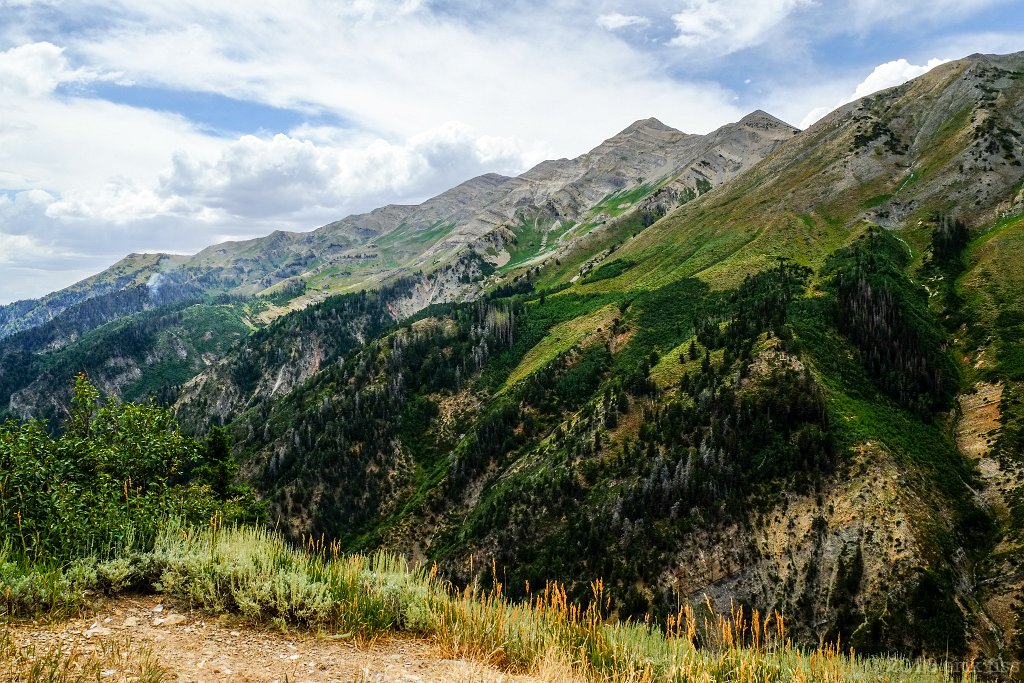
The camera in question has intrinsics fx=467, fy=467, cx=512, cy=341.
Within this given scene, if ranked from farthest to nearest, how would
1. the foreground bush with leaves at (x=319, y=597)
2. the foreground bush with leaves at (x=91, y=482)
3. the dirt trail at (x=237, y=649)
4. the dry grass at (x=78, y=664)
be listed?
the foreground bush with leaves at (x=91, y=482), the foreground bush with leaves at (x=319, y=597), the dirt trail at (x=237, y=649), the dry grass at (x=78, y=664)

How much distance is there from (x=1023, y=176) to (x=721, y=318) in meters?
87.3

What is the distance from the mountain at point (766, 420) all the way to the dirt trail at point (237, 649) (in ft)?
57.1

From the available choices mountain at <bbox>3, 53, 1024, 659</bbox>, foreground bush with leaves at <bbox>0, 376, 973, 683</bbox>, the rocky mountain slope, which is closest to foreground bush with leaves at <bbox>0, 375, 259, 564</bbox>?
foreground bush with leaves at <bbox>0, 376, 973, 683</bbox>

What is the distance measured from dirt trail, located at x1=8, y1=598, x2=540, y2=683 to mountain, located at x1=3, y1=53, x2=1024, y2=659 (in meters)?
17.4

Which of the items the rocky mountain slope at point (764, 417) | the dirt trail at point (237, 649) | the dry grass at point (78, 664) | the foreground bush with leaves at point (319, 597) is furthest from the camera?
the rocky mountain slope at point (764, 417)

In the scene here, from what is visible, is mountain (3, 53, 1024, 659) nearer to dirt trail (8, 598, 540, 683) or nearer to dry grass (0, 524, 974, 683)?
dry grass (0, 524, 974, 683)

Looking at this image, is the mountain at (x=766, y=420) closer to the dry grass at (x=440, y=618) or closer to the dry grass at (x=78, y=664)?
the dry grass at (x=440, y=618)

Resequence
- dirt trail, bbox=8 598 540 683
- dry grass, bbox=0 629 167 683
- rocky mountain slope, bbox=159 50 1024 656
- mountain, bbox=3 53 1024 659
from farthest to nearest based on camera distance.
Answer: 1. rocky mountain slope, bbox=159 50 1024 656
2. mountain, bbox=3 53 1024 659
3. dirt trail, bbox=8 598 540 683
4. dry grass, bbox=0 629 167 683

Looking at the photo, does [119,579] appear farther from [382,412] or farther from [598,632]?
[382,412]

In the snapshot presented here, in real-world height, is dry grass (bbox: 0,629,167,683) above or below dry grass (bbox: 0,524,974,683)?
above

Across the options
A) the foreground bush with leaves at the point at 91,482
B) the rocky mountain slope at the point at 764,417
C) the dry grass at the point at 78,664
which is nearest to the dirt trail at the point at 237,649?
the dry grass at the point at 78,664

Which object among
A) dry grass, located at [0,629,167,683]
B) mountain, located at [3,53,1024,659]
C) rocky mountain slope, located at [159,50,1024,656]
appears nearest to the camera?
dry grass, located at [0,629,167,683]

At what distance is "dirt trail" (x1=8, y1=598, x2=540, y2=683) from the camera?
7.67 meters

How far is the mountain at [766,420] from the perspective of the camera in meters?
53.0
